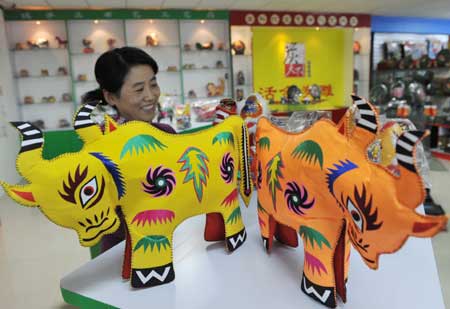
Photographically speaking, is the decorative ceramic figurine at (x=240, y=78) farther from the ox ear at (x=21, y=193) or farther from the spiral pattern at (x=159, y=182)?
the ox ear at (x=21, y=193)

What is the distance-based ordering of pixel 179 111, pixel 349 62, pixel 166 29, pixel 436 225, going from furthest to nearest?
pixel 349 62
pixel 166 29
pixel 179 111
pixel 436 225

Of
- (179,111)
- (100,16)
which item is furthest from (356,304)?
(100,16)

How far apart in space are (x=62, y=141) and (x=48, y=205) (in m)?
5.10

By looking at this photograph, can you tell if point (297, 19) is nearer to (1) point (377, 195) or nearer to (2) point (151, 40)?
(2) point (151, 40)

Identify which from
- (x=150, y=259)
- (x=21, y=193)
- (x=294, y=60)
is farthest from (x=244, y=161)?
(x=294, y=60)

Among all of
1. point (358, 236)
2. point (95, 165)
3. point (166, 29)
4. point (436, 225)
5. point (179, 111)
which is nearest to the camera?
point (436, 225)

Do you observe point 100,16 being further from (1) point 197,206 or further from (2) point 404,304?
(2) point 404,304

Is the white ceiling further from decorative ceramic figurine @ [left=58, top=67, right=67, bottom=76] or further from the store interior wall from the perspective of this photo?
decorative ceramic figurine @ [left=58, top=67, right=67, bottom=76]

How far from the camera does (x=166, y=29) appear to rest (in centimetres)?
616

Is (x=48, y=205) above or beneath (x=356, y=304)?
above

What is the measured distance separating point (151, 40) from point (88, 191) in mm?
5562

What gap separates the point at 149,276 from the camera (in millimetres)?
1032

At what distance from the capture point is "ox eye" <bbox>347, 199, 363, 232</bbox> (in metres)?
0.77

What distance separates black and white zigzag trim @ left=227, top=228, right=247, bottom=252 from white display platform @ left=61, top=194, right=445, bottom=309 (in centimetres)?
2
